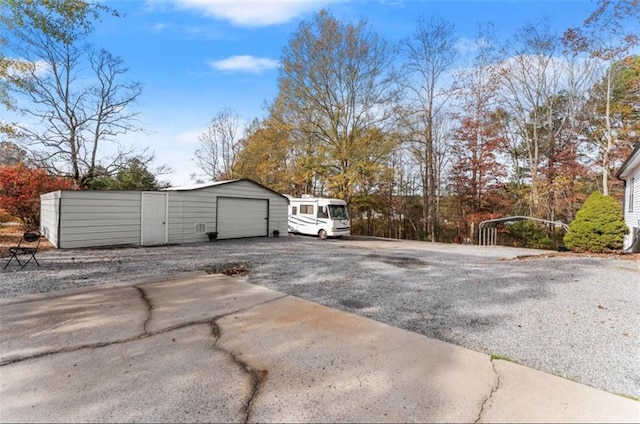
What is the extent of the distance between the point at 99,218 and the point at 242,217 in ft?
→ 17.5

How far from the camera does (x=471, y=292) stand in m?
4.91

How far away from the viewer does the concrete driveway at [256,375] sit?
1.95 m

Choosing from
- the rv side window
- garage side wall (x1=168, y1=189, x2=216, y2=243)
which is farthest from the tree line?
garage side wall (x1=168, y1=189, x2=216, y2=243)

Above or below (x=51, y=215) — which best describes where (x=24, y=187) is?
above

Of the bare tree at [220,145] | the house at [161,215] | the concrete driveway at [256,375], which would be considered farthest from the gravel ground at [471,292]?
the bare tree at [220,145]

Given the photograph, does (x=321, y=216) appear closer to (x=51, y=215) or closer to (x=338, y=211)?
(x=338, y=211)

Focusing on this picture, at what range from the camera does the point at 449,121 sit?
18.9 meters

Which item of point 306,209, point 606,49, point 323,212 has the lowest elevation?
point 323,212

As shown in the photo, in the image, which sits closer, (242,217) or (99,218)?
(99,218)

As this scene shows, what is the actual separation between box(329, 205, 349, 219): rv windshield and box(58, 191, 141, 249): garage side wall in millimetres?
8121

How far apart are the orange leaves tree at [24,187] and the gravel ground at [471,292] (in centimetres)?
646

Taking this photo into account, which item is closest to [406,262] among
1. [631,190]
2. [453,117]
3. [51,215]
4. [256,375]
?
[256,375]

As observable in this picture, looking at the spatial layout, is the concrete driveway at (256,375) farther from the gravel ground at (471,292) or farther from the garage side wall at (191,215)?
the garage side wall at (191,215)

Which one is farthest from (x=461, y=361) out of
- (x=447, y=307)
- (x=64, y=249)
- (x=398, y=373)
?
(x=64, y=249)
